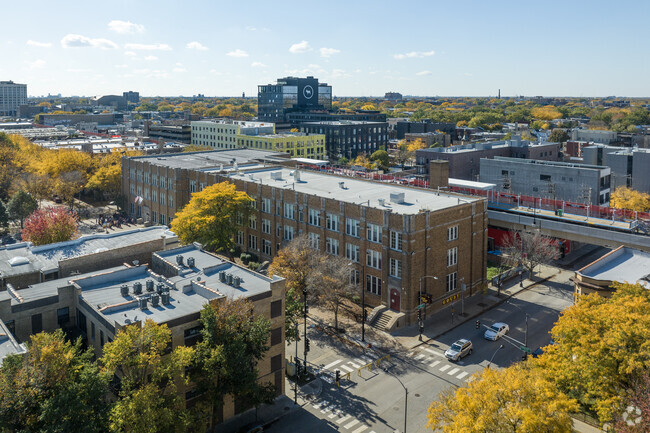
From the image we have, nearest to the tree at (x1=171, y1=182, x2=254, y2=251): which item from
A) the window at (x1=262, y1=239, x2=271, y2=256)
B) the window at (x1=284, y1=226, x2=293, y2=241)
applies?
the window at (x1=262, y1=239, x2=271, y2=256)

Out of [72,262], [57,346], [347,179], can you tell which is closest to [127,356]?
[57,346]

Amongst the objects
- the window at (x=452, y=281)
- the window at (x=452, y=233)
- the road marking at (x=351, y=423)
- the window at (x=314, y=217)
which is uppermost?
the window at (x=314, y=217)

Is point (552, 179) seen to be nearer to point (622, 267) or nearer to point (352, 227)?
point (622, 267)

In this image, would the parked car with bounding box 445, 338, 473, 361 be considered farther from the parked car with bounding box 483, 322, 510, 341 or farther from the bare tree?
the bare tree

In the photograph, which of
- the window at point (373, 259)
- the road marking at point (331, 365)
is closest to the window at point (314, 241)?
the window at point (373, 259)

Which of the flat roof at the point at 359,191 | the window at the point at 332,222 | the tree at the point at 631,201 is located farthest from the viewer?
the tree at the point at 631,201

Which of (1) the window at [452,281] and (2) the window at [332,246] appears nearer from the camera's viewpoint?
(1) the window at [452,281]

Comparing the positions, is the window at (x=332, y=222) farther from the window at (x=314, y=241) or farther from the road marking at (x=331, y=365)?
the road marking at (x=331, y=365)
